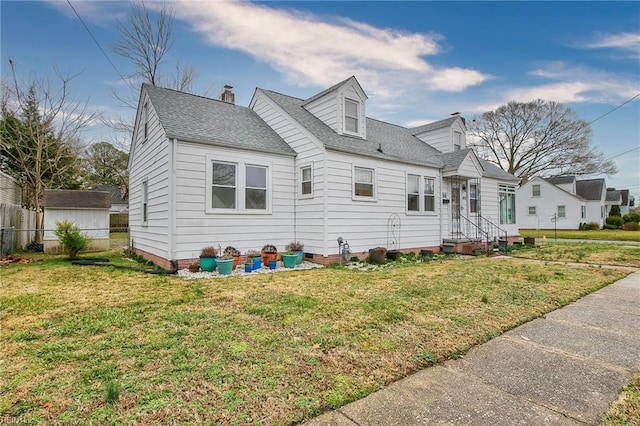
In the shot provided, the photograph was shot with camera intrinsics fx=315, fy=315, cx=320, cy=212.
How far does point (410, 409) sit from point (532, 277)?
675 centimetres

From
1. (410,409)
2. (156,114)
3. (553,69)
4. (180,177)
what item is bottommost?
(410,409)

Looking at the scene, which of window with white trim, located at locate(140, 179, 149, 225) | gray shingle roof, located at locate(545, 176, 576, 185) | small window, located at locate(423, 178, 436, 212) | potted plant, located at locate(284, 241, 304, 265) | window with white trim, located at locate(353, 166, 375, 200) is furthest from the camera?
gray shingle roof, located at locate(545, 176, 576, 185)

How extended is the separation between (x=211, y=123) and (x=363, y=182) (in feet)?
17.5

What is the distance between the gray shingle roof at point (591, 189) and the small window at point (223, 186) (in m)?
42.0

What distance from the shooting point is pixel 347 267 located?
30.3 feet

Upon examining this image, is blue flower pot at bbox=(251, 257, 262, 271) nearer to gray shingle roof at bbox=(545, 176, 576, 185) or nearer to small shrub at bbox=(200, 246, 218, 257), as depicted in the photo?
small shrub at bbox=(200, 246, 218, 257)

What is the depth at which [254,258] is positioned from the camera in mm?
8969

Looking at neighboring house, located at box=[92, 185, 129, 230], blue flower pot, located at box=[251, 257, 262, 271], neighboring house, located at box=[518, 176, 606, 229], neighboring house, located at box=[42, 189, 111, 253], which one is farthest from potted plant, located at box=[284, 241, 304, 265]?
neighboring house, located at box=[518, 176, 606, 229]

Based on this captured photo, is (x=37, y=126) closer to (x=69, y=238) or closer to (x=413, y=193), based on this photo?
(x=69, y=238)

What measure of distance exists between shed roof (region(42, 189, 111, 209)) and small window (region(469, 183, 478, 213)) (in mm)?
16828

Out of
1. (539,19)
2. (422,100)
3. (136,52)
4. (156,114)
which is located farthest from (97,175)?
(539,19)

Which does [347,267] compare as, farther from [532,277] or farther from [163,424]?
[163,424]

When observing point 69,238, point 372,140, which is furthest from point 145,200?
point 372,140

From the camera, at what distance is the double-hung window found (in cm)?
914
